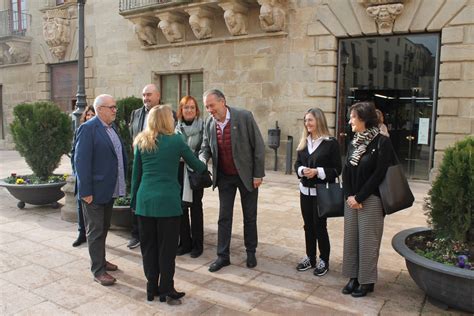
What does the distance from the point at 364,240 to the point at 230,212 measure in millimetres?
1485

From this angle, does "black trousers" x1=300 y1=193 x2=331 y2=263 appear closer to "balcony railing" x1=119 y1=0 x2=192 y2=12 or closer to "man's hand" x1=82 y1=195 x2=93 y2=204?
"man's hand" x1=82 y1=195 x2=93 y2=204

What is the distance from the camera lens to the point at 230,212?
4621 millimetres

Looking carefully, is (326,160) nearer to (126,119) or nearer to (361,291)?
(361,291)

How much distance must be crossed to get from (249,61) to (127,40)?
16.7 ft

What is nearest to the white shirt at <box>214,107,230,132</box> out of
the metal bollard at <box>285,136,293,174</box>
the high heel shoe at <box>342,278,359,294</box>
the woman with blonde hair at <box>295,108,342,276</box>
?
the woman with blonde hair at <box>295,108,342,276</box>

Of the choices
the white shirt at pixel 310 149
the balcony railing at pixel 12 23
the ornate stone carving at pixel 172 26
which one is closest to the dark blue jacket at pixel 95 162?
the white shirt at pixel 310 149

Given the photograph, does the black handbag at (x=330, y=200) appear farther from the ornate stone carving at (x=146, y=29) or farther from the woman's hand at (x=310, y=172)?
the ornate stone carving at (x=146, y=29)

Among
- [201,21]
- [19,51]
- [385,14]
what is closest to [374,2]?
[385,14]

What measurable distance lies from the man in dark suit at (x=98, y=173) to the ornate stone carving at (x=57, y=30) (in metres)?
13.4

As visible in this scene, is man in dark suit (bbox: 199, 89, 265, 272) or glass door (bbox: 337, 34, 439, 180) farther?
glass door (bbox: 337, 34, 439, 180)

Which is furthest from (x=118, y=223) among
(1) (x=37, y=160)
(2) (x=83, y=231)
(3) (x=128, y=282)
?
(1) (x=37, y=160)

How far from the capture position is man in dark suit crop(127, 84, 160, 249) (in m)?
4.95

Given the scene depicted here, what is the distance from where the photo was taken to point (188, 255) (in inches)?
196

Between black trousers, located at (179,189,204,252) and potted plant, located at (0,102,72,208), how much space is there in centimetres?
314
